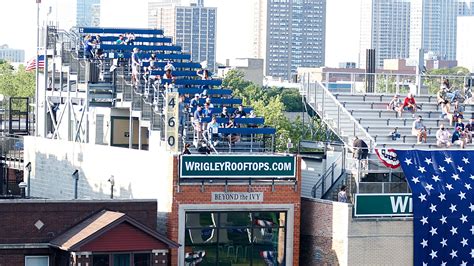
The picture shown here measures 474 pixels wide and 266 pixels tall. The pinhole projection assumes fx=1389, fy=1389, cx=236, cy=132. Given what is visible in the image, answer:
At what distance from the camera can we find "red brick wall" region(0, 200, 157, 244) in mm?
37812

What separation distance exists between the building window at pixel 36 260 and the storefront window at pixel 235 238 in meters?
4.11

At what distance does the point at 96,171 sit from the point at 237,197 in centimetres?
743

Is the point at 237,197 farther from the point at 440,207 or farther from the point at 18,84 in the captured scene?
the point at 18,84

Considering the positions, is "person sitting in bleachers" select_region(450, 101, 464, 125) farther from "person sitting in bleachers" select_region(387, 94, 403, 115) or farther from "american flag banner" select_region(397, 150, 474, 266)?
"american flag banner" select_region(397, 150, 474, 266)

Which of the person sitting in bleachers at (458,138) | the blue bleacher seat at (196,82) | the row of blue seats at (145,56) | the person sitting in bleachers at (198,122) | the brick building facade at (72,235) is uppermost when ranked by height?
the row of blue seats at (145,56)

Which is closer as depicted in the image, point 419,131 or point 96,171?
point 96,171

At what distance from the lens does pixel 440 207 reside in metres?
41.3

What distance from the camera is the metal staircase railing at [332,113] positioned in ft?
149

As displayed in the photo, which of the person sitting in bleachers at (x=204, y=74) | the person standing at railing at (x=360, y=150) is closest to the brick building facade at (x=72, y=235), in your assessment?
the person standing at railing at (x=360, y=150)

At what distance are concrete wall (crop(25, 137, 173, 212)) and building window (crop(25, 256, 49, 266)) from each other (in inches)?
148

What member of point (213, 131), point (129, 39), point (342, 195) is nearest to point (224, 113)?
point (213, 131)

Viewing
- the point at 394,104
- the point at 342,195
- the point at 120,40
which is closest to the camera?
the point at 342,195

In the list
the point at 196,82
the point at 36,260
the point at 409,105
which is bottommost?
the point at 36,260

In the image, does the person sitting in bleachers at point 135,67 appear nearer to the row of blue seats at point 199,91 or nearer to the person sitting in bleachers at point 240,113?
the row of blue seats at point 199,91
